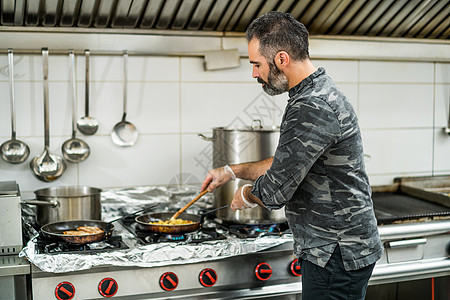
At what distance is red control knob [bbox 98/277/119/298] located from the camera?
153 centimetres

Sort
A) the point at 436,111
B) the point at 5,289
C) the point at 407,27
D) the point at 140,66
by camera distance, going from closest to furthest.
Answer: the point at 5,289 → the point at 140,66 → the point at 407,27 → the point at 436,111

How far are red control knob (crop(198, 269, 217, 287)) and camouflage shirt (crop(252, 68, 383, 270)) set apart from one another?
0.35 m

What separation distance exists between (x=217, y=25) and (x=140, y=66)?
14.4 inches

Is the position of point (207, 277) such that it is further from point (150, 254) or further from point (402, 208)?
point (402, 208)

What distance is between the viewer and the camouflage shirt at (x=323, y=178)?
4.29ft

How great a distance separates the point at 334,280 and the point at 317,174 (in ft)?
0.94

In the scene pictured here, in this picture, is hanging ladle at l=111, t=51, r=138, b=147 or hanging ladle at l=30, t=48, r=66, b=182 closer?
hanging ladle at l=30, t=48, r=66, b=182

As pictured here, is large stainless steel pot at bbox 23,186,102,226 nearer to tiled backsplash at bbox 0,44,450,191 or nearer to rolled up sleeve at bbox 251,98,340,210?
tiled backsplash at bbox 0,44,450,191

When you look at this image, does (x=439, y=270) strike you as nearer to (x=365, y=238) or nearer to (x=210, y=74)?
(x=365, y=238)

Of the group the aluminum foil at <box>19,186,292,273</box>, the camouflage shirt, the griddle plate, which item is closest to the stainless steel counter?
the aluminum foil at <box>19,186,292,273</box>

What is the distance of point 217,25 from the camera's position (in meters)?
2.17

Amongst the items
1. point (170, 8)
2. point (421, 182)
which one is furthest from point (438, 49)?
point (170, 8)

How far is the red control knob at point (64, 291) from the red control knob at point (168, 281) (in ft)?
0.86

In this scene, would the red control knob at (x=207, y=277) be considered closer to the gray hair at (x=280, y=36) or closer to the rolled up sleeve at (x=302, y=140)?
the rolled up sleeve at (x=302, y=140)
